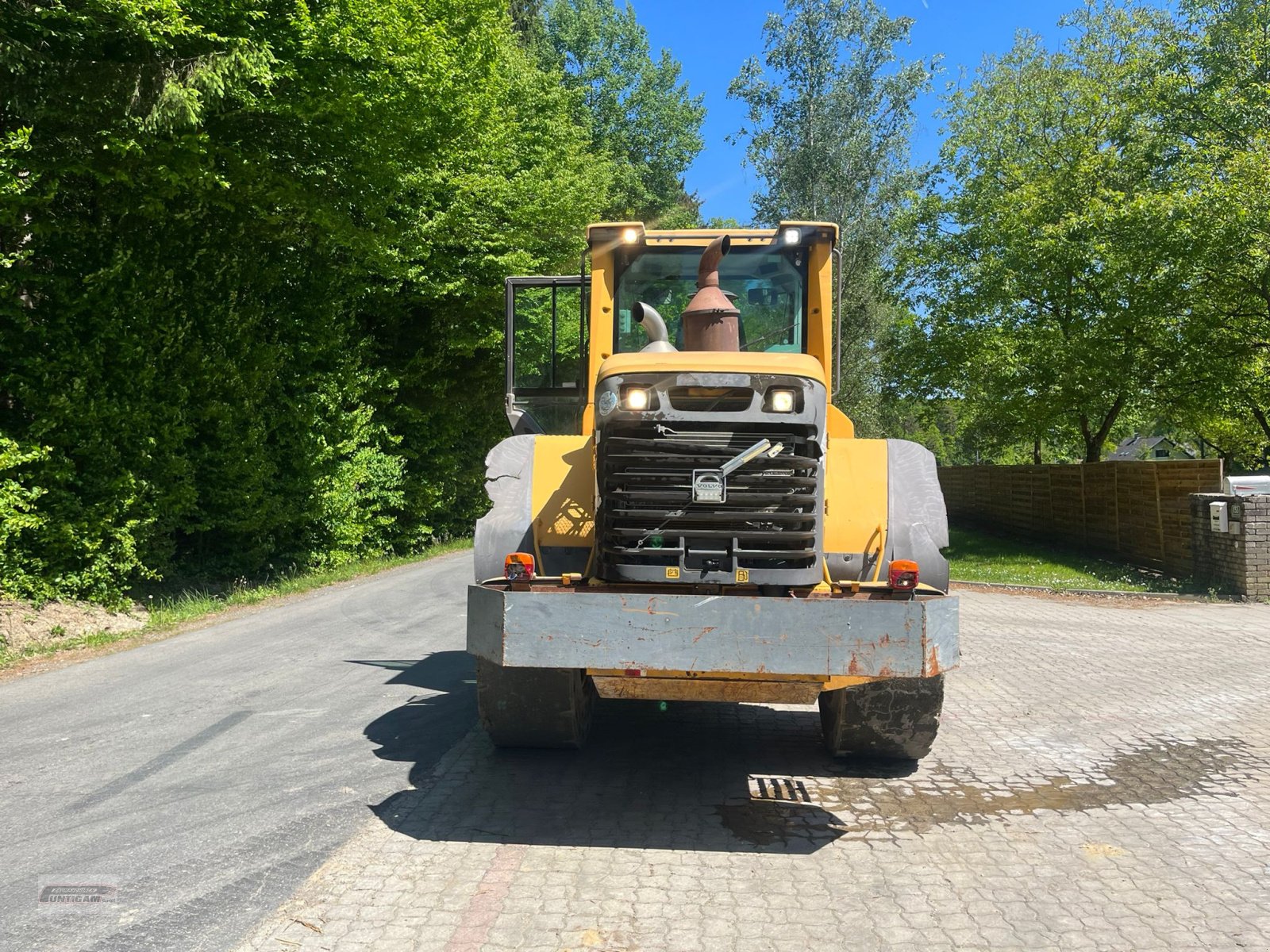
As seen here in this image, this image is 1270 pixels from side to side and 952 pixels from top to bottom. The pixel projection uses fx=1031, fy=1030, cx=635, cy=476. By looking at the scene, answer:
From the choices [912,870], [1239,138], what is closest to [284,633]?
[912,870]

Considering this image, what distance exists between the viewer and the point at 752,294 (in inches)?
259

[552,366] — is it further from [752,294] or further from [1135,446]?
[1135,446]

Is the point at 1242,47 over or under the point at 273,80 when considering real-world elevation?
over

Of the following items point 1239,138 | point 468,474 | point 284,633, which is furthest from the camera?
point 468,474

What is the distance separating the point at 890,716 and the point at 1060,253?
16444 mm

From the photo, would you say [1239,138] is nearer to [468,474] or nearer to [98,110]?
[468,474]

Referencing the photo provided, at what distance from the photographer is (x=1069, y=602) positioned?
46.8 feet

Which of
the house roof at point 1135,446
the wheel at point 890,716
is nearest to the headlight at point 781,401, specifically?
the wheel at point 890,716

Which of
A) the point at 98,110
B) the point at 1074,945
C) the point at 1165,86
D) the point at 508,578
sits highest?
the point at 1165,86

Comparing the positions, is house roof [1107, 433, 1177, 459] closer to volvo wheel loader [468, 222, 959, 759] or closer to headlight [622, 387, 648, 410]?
volvo wheel loader [468, 222, 959, 759]

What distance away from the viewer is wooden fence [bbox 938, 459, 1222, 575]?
15.9 meters

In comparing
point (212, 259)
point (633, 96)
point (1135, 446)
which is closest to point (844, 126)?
point (633, 96)

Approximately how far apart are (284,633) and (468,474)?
43.5ft

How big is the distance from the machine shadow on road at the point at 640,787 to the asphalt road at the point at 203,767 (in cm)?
26
